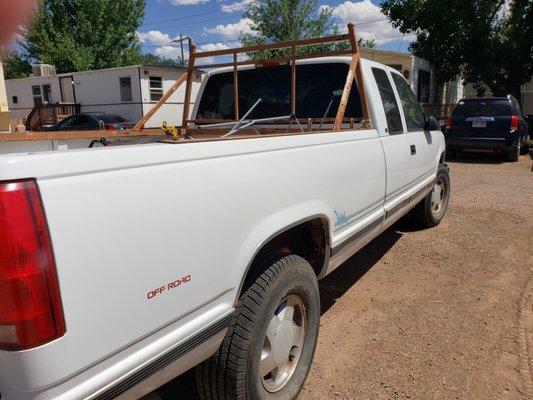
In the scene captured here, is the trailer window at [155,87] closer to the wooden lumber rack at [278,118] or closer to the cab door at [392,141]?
the wooden lumber rack at [278,118]

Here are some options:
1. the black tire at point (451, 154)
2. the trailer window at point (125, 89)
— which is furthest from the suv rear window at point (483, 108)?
the trailer window at point (125, 89)

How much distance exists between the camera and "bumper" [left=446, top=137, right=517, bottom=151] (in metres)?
12.0

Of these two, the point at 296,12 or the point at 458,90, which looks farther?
the point at 296,12

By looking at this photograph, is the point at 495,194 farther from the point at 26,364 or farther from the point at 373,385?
the point at 26,364

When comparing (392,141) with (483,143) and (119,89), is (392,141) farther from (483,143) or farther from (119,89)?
(119,89)

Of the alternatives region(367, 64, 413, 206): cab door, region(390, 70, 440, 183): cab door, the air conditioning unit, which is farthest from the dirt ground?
the air conditioning unit

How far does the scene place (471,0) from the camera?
19156mm

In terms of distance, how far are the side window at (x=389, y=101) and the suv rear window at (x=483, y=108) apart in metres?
9.21

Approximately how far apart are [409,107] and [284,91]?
4.57 feet

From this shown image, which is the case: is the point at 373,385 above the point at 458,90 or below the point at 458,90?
below

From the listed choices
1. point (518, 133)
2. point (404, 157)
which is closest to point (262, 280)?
point (404, 157)

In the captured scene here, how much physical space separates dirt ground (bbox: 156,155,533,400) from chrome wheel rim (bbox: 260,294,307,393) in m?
0.30

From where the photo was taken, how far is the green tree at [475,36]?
19.2 metres

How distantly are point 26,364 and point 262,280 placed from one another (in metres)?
1.11
